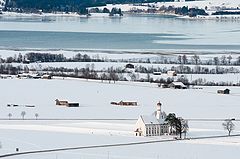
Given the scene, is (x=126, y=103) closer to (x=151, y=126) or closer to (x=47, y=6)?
(x=151, y=126)

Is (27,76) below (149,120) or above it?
below

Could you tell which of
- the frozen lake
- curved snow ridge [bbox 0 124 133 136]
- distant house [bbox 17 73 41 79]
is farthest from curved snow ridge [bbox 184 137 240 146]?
the frozen lake

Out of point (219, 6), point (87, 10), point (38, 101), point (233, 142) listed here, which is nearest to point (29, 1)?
point (87, 10)

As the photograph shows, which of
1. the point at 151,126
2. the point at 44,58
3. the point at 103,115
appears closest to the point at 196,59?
the point at 44,58

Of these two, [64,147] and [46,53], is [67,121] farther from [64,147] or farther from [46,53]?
[46,53]

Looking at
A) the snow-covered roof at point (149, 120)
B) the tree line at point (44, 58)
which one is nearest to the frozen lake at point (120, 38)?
the tree line at point (44, 58)

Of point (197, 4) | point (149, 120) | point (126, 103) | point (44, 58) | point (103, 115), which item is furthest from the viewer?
point (197, 4)
